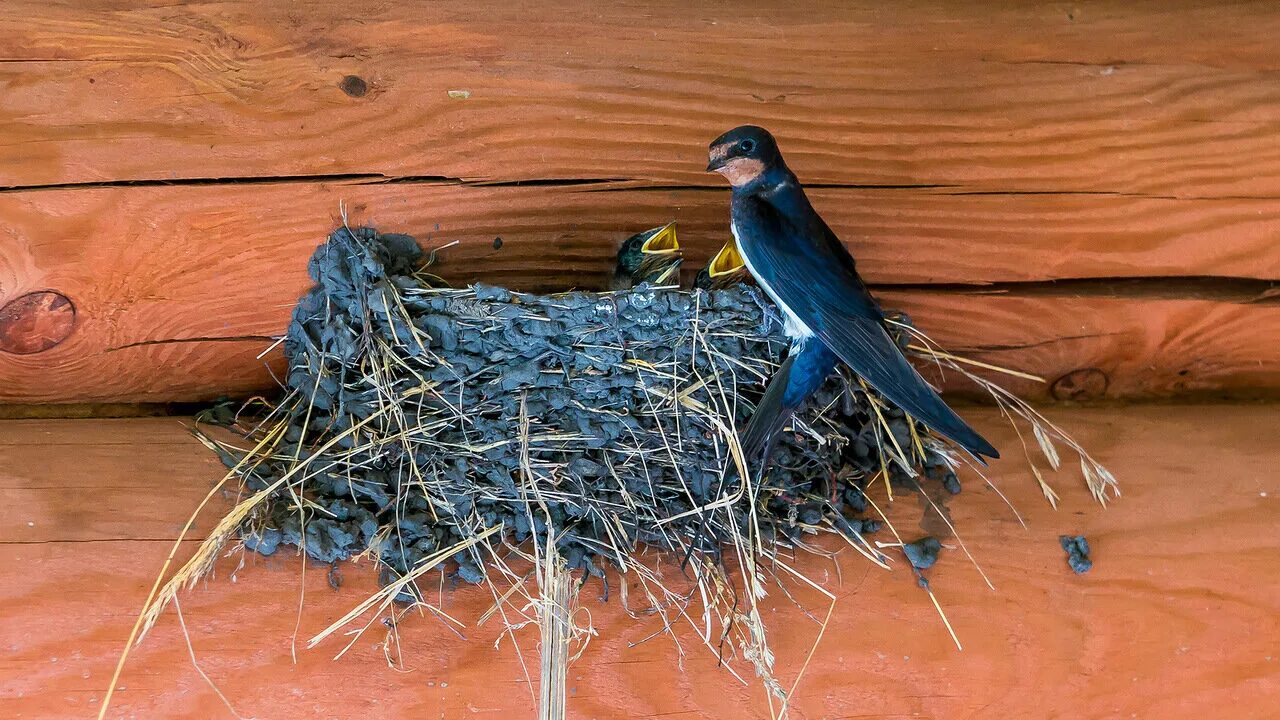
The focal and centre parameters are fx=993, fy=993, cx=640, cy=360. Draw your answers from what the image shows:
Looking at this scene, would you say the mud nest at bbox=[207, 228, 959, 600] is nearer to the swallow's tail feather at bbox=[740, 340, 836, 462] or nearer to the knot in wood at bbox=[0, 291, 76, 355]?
the swallow's tail feather at bbox=[740, 340, 836, 462]

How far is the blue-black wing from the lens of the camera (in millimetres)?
1685

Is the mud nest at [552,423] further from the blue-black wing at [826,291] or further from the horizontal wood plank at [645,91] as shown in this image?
the horizontal wood plank at [645,91]

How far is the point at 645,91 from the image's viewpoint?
1956 millimetres

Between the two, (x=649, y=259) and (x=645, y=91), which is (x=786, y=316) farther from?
(x=645, y=91)

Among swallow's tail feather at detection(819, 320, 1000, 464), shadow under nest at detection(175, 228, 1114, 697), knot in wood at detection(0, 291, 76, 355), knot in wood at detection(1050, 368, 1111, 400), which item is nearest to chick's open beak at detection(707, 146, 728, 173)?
shadow under nest at detection(175, 228, 1114, 697)

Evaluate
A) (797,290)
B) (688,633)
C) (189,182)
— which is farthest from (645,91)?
(688,633)

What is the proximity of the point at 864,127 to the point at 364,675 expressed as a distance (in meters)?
1.37

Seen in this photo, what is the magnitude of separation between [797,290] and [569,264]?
458 mm

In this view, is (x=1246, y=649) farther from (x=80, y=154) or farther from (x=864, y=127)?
(x=80, y=154)

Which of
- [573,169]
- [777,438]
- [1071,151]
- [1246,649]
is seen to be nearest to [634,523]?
[777,438]

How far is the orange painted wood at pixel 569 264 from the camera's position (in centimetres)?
182

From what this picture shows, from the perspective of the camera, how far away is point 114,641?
4.95 feet

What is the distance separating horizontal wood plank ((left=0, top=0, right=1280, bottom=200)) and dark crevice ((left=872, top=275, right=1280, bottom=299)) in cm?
18

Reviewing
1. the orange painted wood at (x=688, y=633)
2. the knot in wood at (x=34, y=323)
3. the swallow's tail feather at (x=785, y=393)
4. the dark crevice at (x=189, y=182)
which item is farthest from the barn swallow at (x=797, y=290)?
the knot in wood at (x=34, y=323)
